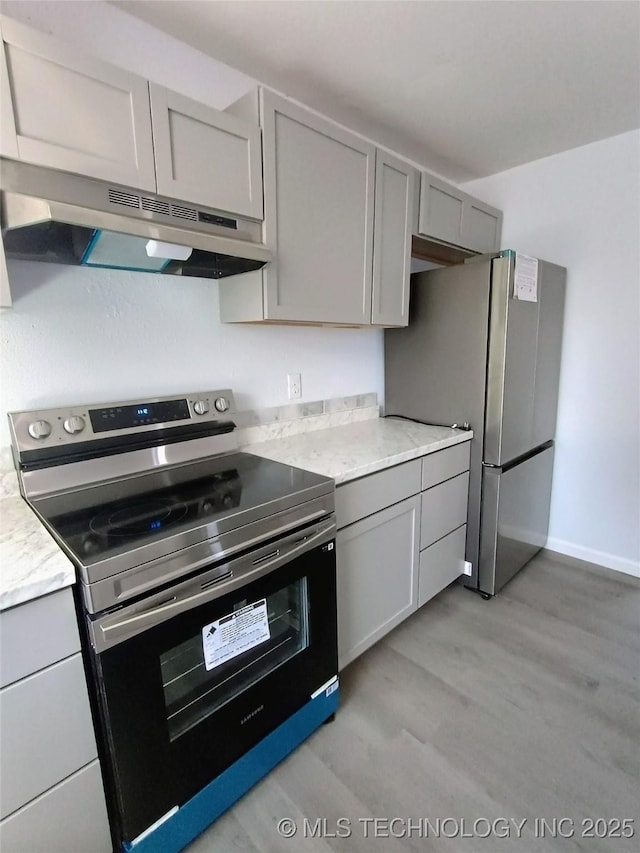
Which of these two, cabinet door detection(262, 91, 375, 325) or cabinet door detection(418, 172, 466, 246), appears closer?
cabinet door detection(262, 91, 375, 325)

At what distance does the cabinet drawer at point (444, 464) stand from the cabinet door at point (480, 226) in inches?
44.3

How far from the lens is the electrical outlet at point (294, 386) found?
2.08 metres

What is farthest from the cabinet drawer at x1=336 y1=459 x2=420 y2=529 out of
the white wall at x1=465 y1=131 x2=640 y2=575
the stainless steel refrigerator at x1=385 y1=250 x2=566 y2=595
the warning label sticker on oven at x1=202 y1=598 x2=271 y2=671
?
the white wall at x1=465 y1=131 x2=640 y2=575

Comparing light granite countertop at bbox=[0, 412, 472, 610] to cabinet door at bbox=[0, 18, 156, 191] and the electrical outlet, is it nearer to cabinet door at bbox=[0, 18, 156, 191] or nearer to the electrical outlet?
the electrical outlet

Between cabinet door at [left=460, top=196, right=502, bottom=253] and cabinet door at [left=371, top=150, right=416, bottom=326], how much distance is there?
0.53 m

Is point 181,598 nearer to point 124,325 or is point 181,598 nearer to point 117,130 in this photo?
point 124,325

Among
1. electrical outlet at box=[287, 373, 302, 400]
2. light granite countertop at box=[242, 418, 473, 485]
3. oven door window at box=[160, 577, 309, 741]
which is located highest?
electrical outlet at box=[287, 373, 302, 400]

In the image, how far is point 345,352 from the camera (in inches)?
92.0

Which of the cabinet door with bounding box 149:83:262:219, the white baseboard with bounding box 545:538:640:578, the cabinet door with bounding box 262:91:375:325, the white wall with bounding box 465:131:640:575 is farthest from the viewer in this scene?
the white baseboard with bounding box 545:538:640:578

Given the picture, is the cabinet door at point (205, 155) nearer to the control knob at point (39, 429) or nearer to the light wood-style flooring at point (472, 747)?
the control knob at point (39, 429)

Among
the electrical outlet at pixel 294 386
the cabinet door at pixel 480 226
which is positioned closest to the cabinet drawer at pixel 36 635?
the electrical outlet at pixel 294 386

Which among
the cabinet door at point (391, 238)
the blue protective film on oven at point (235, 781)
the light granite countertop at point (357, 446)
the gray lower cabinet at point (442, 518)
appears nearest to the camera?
the blue protective film on oven at point (235, 781)

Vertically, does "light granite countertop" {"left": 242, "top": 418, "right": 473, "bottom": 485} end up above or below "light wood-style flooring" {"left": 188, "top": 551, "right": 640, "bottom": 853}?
above

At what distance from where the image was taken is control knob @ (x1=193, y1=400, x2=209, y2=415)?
1641 mm
